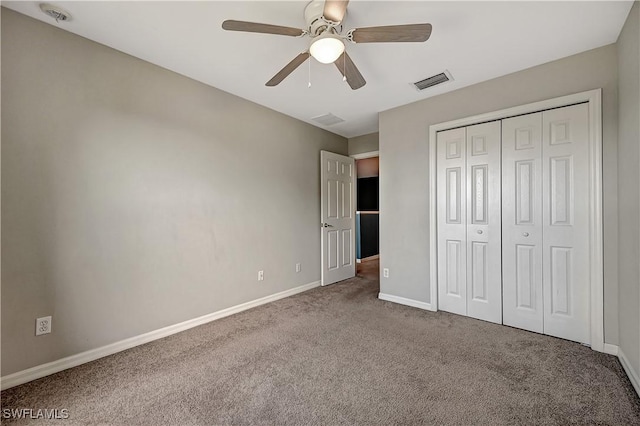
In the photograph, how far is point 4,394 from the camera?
67.8 inches

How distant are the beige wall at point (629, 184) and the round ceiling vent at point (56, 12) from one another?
12.1 ft

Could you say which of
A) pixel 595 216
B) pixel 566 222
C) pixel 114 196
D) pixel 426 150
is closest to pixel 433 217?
pixel 426 150

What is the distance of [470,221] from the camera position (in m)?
2.94

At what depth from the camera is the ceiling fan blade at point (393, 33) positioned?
155 cm

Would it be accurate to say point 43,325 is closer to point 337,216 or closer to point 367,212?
point 337,216

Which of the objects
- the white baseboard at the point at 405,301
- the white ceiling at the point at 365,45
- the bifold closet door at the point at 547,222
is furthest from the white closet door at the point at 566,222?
the white baseboard at the point at 405,301

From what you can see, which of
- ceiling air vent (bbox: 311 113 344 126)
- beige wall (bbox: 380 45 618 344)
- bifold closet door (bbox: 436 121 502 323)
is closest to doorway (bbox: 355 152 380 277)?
ceiling air vent (bbox: 311 113 344 126)

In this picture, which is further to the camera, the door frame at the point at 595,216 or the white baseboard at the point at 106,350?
the door frame at the point at 595,216

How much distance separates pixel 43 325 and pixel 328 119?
11.7 ft

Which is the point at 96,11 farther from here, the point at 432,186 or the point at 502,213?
the point at 502,213

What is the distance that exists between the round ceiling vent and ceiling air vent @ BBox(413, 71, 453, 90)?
2887 mm

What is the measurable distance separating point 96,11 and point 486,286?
13.0 feet

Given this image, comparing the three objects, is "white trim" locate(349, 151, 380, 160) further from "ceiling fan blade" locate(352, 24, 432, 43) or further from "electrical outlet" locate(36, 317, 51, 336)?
"electrical outlet" locate(36, 317, 51, 336)

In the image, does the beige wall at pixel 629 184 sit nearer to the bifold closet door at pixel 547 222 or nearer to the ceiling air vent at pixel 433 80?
the bifold closet door at pixel 547 222
